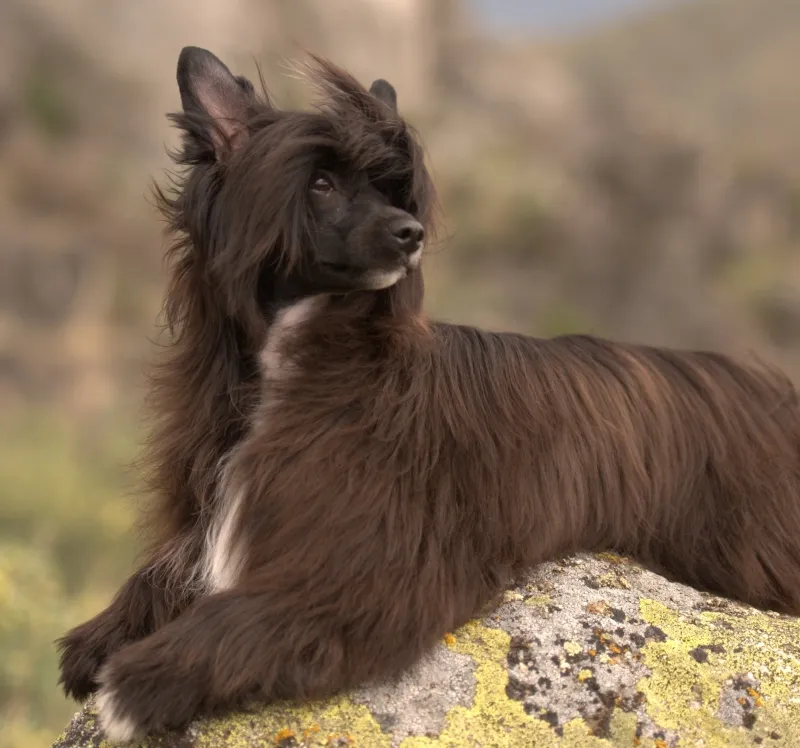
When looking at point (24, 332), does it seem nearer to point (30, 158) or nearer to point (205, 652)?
point (30, 158)

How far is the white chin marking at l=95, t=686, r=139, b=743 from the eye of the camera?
3045 mm

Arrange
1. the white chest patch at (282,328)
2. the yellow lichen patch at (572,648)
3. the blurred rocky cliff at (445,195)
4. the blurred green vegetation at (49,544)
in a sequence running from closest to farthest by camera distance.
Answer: the yellow lichen patch at (572,648) < the white chest patch at (282,328) < the blurred green vegetation at (49,544) < the blurred rocky cliff at (445,195)

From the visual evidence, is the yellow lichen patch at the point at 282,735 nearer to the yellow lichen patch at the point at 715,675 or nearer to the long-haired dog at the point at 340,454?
the long-haired dog at the point at 340,454

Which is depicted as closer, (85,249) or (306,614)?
(306,614)

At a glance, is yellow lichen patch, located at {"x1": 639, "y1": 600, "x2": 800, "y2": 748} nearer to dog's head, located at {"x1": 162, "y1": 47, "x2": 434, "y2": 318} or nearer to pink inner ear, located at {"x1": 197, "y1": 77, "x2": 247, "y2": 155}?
dog's head, located at {"x1": 162, "y1": 47, "x2": 434, "y2": 318}

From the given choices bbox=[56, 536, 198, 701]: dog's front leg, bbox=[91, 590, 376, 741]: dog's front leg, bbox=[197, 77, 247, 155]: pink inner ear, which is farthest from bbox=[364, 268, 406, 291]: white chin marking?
bbox=[56, 536, 198, 701]: dog's front leg

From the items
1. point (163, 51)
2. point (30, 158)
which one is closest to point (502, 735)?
point (30, 158)

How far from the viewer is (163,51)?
25969 mm

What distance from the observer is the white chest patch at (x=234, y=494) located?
3.44 meters

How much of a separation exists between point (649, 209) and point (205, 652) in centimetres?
1888

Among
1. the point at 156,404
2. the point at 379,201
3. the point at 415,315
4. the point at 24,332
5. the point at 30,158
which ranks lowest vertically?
the point at 24,332

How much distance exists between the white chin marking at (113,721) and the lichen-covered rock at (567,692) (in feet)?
0.30

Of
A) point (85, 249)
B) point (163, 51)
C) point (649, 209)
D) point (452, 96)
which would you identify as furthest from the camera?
point (452, 96)

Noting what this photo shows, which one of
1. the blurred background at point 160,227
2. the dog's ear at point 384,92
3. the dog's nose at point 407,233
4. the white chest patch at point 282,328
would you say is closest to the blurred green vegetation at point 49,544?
the blurred background at point 160,227
